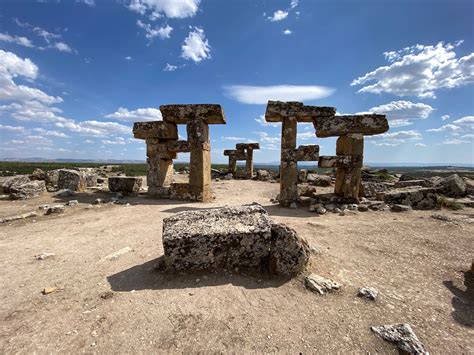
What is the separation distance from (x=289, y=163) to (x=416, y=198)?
4.89 m

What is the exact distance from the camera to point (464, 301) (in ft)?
10.7

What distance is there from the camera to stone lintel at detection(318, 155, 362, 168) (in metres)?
9.48

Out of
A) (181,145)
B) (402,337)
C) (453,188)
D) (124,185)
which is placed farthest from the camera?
(124,185)

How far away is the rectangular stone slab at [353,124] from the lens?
9.41m

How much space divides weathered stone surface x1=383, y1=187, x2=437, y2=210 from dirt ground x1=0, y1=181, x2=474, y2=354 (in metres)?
3.52

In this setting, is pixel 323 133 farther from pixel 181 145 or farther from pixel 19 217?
pixel 19 217

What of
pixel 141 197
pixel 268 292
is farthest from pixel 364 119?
pixel 141 197

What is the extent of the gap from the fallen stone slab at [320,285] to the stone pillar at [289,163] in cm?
610

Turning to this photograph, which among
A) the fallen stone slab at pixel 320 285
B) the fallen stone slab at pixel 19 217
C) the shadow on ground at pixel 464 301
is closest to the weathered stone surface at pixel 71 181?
the fallen stone slab at pixel 19 217

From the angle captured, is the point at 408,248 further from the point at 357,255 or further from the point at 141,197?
the point at 141,197

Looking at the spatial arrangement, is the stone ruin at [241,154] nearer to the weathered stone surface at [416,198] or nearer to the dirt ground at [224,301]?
the weathered stone surface at [416,198]

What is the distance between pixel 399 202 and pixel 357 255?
19.0 ft

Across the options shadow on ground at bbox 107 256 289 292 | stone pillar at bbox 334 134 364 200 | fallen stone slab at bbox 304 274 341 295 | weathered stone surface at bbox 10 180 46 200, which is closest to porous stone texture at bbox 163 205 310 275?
shadow on ground at bbox 107 256 289 292

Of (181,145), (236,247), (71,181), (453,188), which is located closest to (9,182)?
(71,181)
